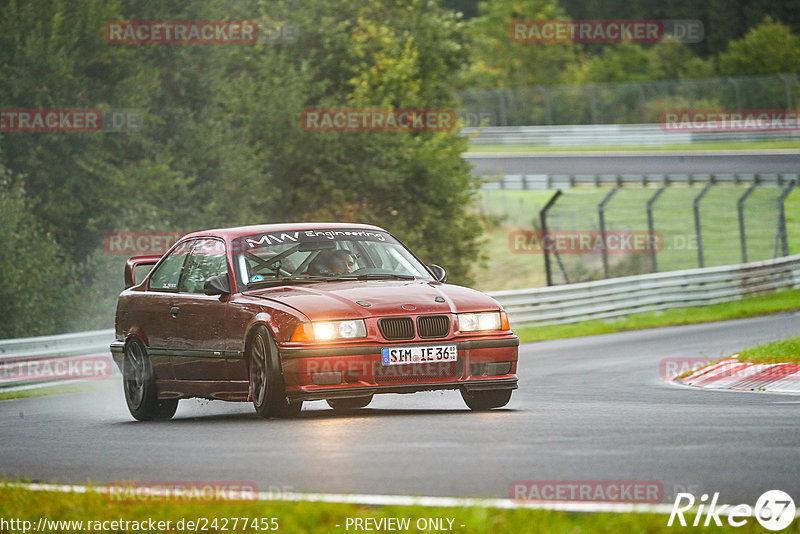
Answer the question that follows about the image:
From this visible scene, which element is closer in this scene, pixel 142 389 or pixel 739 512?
pixel 739 512

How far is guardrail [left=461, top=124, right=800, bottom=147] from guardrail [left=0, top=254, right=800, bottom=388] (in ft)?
79.8

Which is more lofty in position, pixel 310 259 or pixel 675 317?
pixel 310 259

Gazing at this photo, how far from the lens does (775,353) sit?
15.5 m

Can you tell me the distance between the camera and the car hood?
33.1 feet

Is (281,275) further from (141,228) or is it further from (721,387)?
(141,228)

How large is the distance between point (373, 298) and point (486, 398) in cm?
133

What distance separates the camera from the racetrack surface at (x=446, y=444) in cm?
701

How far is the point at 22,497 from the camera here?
7.38 m

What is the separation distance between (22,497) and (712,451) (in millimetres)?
3802

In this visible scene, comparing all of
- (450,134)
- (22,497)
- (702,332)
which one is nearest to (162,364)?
(22,497)

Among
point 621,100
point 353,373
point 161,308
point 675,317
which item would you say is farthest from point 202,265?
point 621,100

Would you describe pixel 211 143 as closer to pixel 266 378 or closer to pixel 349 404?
pixel 349 404

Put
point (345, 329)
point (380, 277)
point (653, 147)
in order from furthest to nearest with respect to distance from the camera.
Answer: point (653, 147), point (380, 277), point (345, 329)

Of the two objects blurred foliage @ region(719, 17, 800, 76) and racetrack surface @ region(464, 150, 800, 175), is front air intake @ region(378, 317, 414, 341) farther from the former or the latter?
blurred foliage @ region(719, 17, 800, 76)
